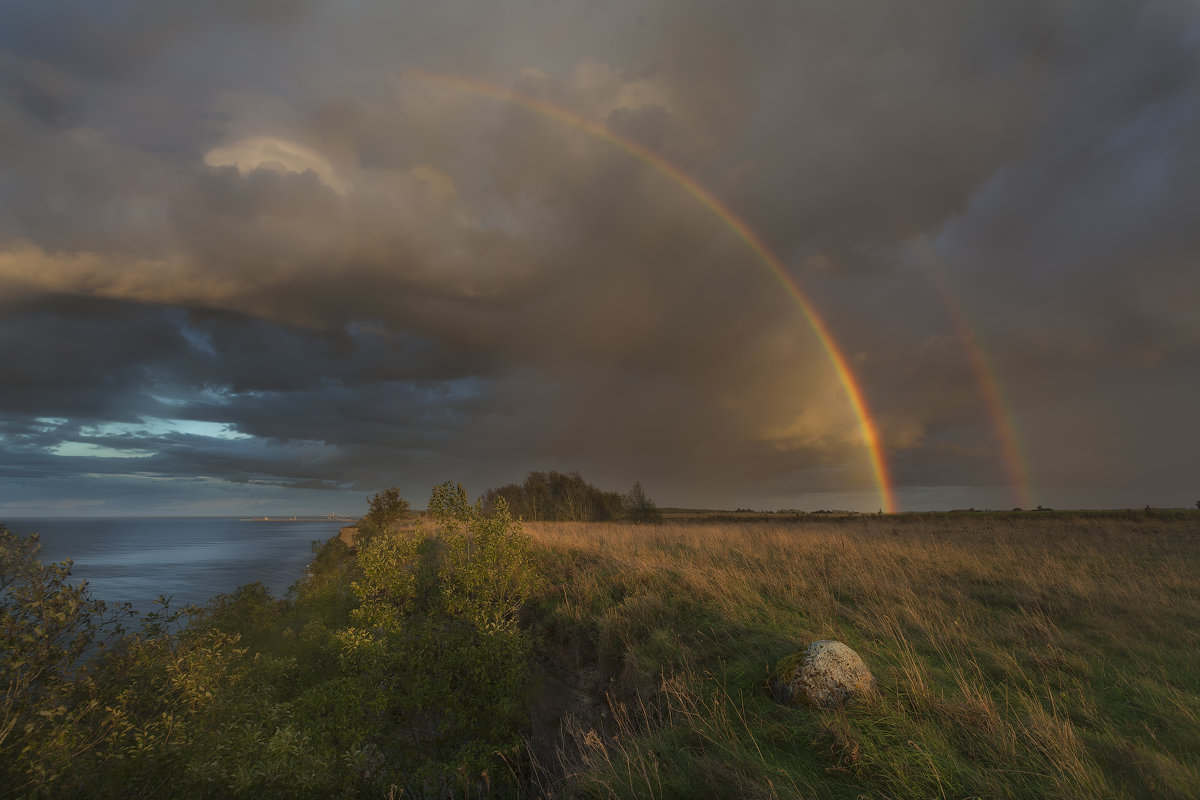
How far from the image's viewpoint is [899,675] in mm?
6336

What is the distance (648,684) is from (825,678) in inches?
125

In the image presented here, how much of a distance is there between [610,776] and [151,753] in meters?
6.91

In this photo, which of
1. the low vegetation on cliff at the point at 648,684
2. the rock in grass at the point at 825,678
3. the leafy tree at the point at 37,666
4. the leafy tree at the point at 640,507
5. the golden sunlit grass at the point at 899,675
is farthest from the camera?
the leafy tree at the point at 640,507

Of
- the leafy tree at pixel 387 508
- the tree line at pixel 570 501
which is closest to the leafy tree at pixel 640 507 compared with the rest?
the tree line at pixel 570 501

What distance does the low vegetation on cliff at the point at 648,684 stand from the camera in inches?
189

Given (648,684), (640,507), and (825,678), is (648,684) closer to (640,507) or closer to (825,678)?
(825,678)

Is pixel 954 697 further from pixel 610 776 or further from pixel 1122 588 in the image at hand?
pixel 1122 588

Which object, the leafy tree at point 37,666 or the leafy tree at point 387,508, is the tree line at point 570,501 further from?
the leafy tree at point 37,666

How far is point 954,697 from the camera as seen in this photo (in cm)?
560

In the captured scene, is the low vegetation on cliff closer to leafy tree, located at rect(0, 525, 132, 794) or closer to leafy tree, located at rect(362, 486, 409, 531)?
leafy tree, located at rect(0, 525, 132, 794)

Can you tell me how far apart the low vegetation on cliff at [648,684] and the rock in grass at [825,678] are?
14 centimetres

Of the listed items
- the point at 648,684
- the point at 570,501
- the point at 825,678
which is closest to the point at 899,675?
the point at 825,678

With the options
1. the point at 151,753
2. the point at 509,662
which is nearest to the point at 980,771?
the point at 509,662

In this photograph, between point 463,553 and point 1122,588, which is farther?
point 463,553
